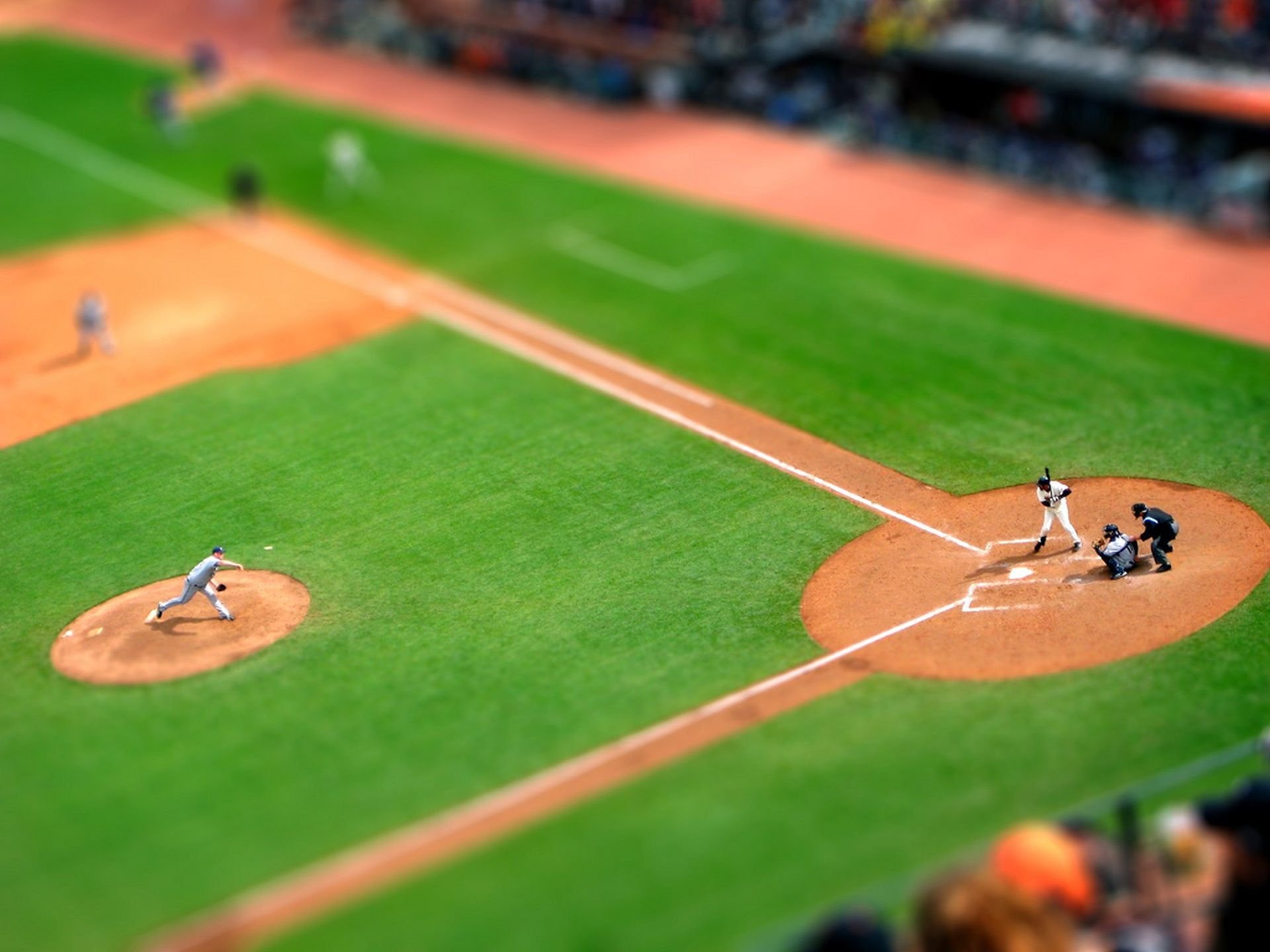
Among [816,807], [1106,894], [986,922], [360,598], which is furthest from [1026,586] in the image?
[360,598]

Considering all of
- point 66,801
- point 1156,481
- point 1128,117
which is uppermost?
point 1128,117

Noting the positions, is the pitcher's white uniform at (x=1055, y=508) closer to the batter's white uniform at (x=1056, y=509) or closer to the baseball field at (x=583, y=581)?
the batter's white uniform at (x=1056, y=509)

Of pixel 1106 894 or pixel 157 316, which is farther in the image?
pixel 157 316

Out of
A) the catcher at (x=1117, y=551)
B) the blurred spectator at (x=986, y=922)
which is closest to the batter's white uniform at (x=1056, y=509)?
the catcher at (x=1117, y=551)

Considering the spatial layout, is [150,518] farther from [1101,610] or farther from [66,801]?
[1101,610]

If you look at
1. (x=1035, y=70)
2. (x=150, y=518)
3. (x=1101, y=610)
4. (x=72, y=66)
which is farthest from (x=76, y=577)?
(x=72, y=66)

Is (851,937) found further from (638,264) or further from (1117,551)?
(638,264)

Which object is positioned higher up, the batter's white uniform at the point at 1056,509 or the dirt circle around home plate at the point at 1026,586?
the batter's white uniform at the point at 1056,509
